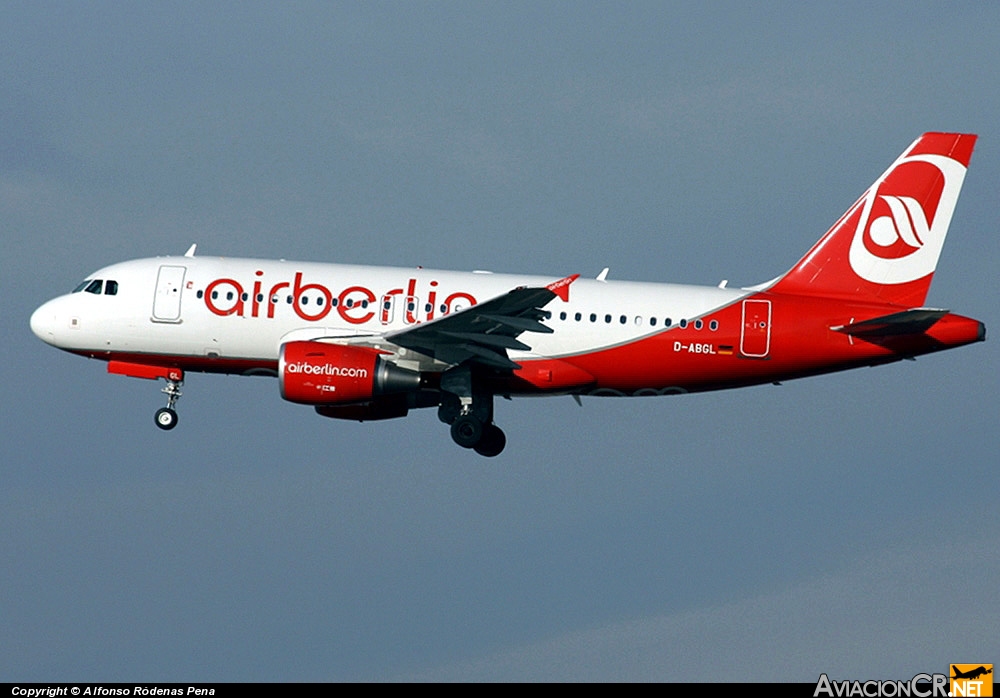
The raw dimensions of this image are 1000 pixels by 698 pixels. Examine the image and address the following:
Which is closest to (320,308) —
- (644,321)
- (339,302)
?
(339,302)

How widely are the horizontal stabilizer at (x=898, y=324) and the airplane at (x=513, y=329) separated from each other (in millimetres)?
57

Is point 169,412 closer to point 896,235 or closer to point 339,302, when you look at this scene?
point 339,302

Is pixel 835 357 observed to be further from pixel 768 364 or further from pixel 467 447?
pixel 467 447

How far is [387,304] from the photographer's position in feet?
164

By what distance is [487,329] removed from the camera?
48.4 m

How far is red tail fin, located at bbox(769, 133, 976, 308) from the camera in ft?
168

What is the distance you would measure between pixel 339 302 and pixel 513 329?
5197mm

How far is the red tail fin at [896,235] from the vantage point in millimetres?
51156

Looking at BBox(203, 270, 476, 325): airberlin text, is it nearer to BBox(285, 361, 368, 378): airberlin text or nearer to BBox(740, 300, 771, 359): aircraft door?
BBox(285, 361, 368, 378): airberlin text

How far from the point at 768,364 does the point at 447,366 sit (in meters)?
9.07

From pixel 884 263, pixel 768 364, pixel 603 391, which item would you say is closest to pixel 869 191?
pixel 884 263

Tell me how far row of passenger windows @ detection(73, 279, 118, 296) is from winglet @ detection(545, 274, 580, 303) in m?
12.7

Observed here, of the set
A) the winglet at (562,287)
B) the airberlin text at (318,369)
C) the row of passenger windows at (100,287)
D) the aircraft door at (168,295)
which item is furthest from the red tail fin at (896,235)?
the row of passenger windows at (100,287)

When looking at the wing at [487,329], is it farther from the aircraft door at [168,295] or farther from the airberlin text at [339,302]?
the aircraft door at [168,295]
